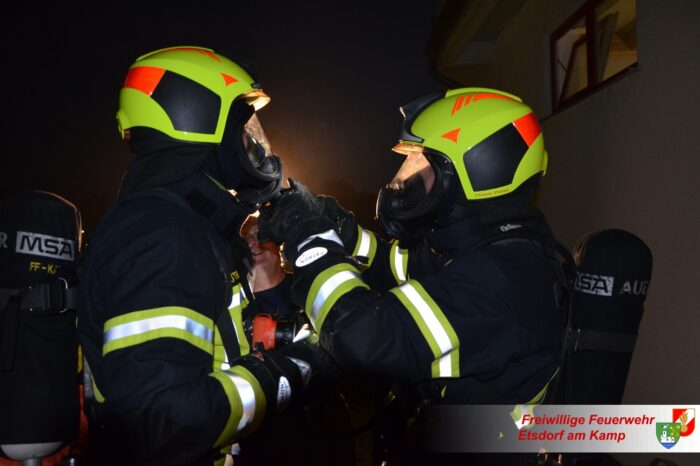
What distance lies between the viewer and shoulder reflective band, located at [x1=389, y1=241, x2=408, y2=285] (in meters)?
3.22

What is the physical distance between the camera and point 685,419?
122 inches

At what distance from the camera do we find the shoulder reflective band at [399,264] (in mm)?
3217

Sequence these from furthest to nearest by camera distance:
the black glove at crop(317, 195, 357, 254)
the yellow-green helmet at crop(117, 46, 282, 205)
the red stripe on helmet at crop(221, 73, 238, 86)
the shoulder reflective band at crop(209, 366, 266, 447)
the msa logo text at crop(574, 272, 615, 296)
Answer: the black glove at crop(317, 195, 357, 254), the msa logo text at crop(574, 272, 615, 296), the red stripe on helmet at crop(221, 73, 238, 86), the yellow-green helmet at crop(117, 46, 282, 205), the shoulder reflective band at crop(209, 366, 266, 447)

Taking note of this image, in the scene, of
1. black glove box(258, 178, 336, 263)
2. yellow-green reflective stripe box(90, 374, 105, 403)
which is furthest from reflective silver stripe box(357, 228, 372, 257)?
yellow-green reflective stripe box(90, 374, 105, 403)

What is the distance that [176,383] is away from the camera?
1.64 meters

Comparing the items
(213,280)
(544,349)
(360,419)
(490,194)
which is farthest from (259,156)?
(360,419)

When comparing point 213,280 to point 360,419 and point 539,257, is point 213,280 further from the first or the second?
point 360,419

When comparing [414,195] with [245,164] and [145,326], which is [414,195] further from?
[145,326]

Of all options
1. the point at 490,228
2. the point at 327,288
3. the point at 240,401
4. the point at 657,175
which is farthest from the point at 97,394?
the point at 657,175

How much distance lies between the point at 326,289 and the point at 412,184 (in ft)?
2.40

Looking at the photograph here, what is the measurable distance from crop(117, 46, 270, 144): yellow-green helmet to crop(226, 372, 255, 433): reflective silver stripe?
0.94 metres

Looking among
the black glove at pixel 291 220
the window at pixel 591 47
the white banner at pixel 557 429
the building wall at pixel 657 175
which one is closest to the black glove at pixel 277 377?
the black glove at pixel 291 220

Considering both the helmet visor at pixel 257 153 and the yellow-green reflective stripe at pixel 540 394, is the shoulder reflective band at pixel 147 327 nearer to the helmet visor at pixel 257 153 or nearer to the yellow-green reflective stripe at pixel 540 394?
the helmet visor at pixel 257 153

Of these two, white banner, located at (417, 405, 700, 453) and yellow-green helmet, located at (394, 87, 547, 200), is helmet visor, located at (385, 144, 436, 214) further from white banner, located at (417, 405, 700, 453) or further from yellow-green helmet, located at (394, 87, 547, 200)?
white banner, located at (417, 405, 700, 453)
